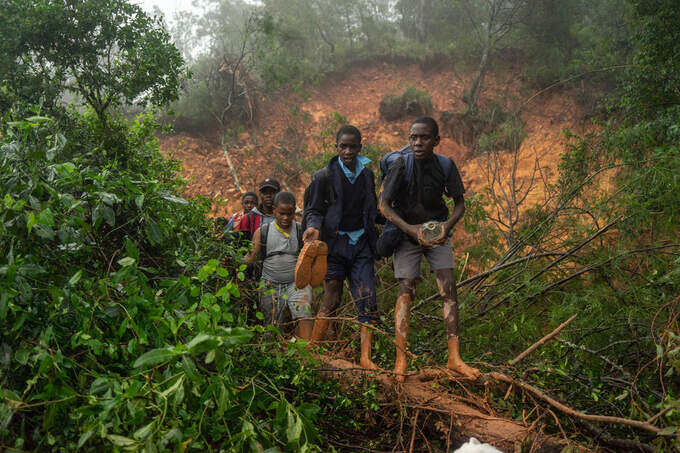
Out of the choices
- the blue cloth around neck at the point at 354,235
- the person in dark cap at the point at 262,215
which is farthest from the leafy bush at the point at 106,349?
the person in dark cap at the point at 262,215

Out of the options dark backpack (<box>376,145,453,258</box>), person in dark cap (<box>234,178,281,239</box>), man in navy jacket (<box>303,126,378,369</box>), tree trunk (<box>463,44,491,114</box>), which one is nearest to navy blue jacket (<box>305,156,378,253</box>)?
man in navy jacket (<box>303,126,378,369</box>)

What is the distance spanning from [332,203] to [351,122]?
42.8 feet

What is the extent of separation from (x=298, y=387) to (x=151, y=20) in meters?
6.87

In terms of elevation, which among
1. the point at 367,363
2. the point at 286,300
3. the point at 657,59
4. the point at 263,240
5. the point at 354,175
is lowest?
the point at 367,363

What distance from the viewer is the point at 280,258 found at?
12.6 ft

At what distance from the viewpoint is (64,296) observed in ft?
5.60

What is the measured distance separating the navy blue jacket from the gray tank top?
0.60 metres

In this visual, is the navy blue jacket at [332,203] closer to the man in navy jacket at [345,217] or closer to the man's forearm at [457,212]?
the man in navy jacket at [345,217]

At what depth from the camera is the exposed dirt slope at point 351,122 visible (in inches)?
501

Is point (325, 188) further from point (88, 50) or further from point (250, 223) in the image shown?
point (88, 50)

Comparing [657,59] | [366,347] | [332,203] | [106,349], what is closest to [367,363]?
[366,347]

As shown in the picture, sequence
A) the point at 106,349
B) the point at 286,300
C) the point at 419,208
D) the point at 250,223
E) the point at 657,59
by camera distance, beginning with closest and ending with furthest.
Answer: the point at 106,349, the point at 419,208, the point at 286,300, the point at 250,223, the point at 657,59

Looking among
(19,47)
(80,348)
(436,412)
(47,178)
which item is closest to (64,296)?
(80,348)

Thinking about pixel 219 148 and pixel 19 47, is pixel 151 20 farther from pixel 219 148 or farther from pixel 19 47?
pixel 219 148
